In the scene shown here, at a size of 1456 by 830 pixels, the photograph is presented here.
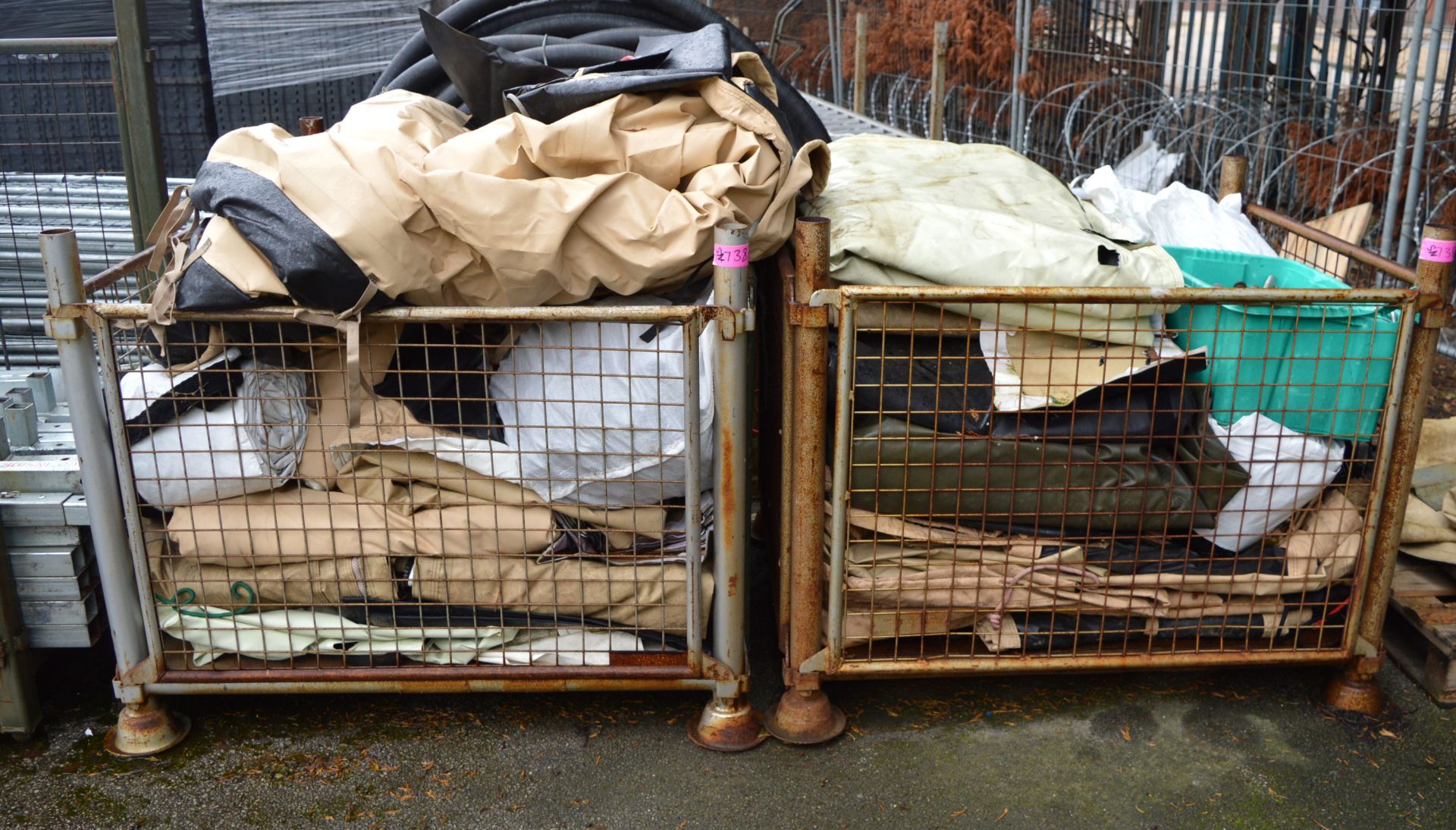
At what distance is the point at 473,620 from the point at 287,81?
15.1 feet

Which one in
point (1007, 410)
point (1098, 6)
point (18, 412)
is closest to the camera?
point (1007, 410)

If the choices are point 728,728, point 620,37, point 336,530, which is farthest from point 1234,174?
point 336,530

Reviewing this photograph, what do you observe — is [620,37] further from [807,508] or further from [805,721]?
[805,721]

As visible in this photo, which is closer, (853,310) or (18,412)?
(853,310)

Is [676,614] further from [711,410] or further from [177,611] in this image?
[177,611]

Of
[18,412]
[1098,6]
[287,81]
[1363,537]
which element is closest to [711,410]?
[1363,537]

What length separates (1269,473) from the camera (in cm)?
292

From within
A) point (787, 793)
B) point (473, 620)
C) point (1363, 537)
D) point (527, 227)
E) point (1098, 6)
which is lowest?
point (787, 793)

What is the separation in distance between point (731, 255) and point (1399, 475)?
1694 mm

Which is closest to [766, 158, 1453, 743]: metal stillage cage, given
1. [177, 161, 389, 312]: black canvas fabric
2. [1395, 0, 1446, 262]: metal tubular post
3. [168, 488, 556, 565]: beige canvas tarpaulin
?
[168, 488, 556, 565]: beige canvas tarpaulin

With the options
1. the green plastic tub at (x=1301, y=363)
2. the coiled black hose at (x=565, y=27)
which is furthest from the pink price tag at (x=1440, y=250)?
the coiled black hose at (x=565, y=27)

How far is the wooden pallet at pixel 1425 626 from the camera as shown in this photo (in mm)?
3115

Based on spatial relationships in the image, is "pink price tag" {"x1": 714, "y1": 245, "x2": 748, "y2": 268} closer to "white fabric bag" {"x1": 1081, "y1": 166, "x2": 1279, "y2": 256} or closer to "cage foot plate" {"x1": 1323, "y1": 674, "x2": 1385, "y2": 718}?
"white fabric bag" {"x1": 1081, "y1": 166, "x2": 1279, "y2": 256}

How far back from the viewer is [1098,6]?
8.84 metres
